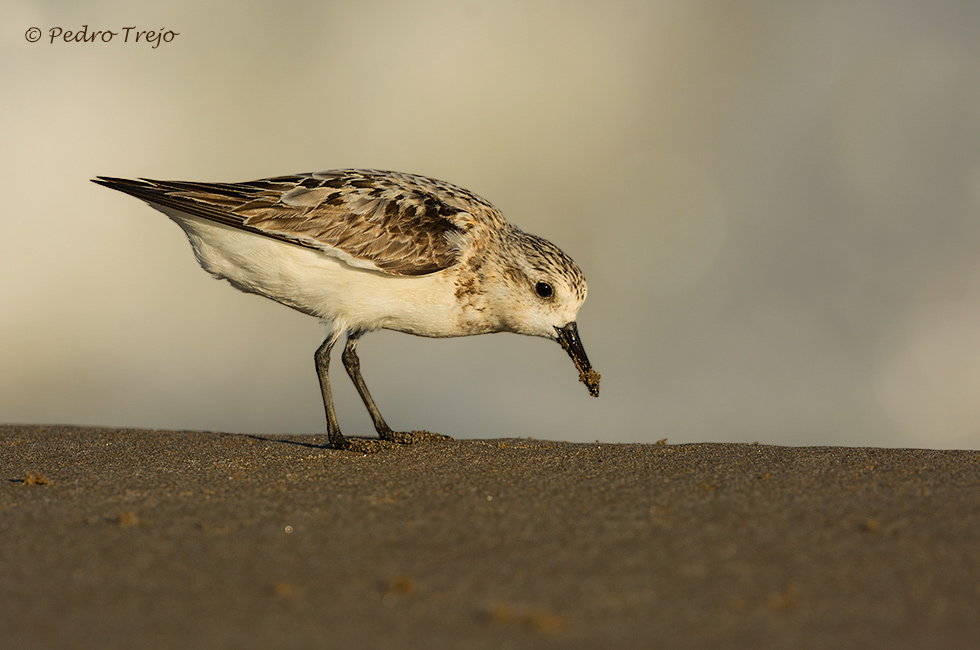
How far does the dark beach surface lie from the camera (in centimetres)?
309

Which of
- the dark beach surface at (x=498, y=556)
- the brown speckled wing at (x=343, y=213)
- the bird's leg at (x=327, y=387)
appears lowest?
the dark beach surface at (x=498, y=556)

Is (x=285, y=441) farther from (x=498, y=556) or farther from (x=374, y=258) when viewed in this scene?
(x=498, y=556)

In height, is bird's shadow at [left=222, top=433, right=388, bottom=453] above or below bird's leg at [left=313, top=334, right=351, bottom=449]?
below

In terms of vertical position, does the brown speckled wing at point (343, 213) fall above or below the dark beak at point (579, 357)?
above

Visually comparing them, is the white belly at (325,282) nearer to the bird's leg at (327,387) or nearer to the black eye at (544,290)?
the bird's leg at (327,387)

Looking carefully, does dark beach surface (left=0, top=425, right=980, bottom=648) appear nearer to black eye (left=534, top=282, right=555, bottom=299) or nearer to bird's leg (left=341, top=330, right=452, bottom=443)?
bird's leg (left=341, top=330, right=452, bottom=443)

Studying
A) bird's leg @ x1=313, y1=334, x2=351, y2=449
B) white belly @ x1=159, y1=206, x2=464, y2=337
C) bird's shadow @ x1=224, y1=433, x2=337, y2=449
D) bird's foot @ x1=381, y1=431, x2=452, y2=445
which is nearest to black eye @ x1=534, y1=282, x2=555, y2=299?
white belly @ x1=159, y1=206, x2=464, y2=337

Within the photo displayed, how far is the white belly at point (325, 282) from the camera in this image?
23.6ft

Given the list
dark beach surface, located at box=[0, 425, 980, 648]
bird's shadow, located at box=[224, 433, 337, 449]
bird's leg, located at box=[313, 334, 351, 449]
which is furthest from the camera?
bird's shadow, located at box=[224, 433, 337, 449]

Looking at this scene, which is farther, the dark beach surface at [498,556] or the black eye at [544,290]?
the black eye at [544,290]

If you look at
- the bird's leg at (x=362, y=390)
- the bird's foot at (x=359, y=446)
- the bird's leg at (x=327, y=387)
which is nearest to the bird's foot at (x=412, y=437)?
the bird's leg at (x=362, y=390)

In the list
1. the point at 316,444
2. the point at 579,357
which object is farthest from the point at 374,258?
the point at 579,357

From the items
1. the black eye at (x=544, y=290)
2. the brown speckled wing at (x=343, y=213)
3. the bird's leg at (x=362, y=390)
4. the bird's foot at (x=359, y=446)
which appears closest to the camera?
the bird's foot at (x=359, y=446)

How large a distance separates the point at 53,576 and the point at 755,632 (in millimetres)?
2944
